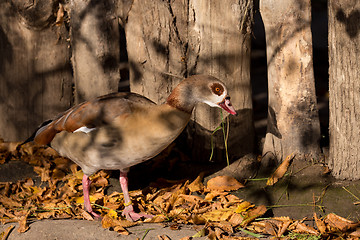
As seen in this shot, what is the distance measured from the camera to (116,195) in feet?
16.8

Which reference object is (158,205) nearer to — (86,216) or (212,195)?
(212,195)

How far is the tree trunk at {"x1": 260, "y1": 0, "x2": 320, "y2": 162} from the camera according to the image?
470 centimetres

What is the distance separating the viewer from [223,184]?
5.00 meters

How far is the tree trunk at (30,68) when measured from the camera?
18.3 ft

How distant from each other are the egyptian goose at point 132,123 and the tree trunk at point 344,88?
0.95 metres

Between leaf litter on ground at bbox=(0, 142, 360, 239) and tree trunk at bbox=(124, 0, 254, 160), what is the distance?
1.70ft

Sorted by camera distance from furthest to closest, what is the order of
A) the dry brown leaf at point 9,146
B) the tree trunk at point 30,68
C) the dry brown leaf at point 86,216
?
the dry brown leaf at point 9,146, the tree trunk at point 30,68, the dry brown leaf at point 86,216

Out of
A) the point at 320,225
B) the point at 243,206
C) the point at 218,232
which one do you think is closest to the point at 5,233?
the point at 218,232

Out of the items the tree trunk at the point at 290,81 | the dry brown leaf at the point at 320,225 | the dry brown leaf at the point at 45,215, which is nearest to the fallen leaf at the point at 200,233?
the dry brown leaf at the point at 320,225

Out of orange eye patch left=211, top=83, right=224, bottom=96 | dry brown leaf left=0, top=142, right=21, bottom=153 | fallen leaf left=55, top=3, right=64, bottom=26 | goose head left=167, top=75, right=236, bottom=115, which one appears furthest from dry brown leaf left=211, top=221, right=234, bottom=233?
fallen leaf left=55, top=3, right=64, bottom=26

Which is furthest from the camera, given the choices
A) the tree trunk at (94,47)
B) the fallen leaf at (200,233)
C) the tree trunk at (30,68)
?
the tree trunk at (30,68)

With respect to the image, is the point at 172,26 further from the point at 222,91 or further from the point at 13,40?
the point at 13,40

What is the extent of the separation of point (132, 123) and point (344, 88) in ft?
5.88

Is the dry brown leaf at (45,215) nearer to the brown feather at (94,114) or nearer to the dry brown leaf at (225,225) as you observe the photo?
the brown feather at (94,114)
